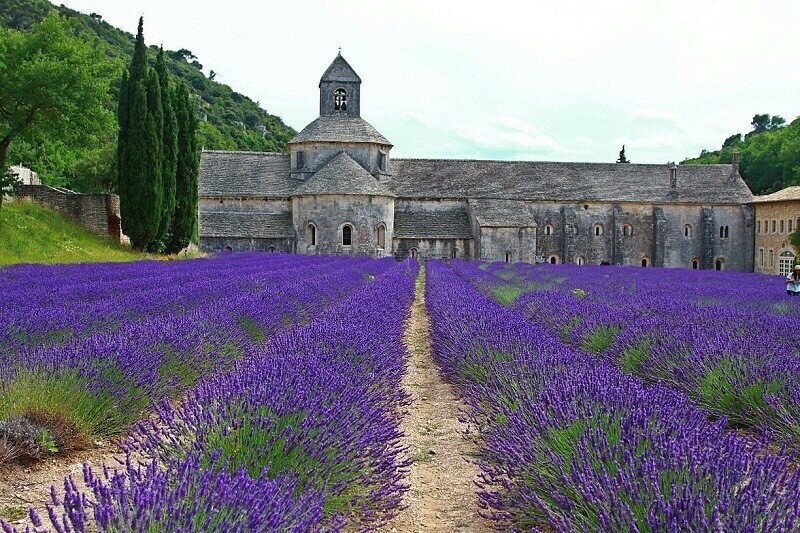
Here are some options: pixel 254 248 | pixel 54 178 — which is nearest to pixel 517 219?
pixel 254 248

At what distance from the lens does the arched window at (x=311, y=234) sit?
1427 inches

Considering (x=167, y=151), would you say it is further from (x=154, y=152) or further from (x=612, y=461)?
(x=612, y=461)

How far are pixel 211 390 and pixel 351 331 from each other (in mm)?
2616

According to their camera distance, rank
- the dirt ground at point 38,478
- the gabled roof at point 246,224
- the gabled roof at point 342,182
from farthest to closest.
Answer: the gabled roof at point 246,224 → the gabled roof at point 342,182 → the dirt ground at point 38,478

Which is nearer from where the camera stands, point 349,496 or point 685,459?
point 685,459

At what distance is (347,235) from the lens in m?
36.2

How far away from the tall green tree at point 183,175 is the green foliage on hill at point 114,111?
7.71 metres

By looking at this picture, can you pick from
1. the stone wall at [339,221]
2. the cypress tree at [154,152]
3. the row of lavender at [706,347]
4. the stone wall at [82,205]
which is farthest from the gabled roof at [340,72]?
the row of lavender at [706,347]

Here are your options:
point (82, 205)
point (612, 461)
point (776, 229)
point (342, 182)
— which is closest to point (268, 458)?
point (612, 461)

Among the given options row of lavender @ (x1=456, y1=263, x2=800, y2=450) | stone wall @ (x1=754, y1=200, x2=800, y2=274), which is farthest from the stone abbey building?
row of lavender @ (x1=456, y1=263, x2=800, y2=450)

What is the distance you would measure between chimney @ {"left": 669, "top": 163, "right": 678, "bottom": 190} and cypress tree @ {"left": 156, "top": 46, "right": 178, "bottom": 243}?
27.0 metres

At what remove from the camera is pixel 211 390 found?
4105mm

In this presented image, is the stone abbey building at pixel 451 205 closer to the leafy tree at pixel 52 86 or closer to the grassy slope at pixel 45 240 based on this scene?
the grassy slope at pixel 45 240

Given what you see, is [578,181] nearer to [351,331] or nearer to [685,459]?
[351,331]
